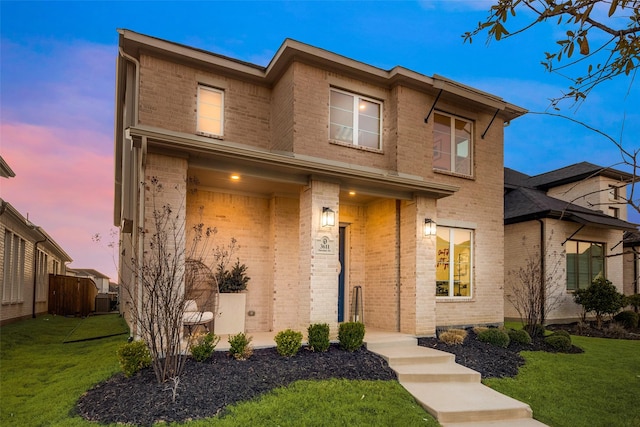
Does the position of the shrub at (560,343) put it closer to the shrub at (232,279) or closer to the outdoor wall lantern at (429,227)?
the outdoor wall lantern at (429,227)

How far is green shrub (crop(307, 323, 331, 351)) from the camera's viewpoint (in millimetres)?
7327

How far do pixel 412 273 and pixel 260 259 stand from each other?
3488mm

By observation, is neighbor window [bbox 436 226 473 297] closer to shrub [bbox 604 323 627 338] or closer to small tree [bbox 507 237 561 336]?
small tree [bbox 507 237 561 336]

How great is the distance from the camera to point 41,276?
18.9m

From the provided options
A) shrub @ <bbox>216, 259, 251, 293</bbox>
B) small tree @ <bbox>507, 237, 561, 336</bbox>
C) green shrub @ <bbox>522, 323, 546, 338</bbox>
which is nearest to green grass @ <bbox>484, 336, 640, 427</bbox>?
green shrub @ <bbox>522, 323, 546, 338</bbox>

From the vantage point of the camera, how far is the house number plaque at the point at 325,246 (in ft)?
26.3

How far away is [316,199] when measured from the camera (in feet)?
26.6

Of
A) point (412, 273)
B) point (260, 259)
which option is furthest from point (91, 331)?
point (412, 273)

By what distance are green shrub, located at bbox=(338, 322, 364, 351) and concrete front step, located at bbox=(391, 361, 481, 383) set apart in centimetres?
79

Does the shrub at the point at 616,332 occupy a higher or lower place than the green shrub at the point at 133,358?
lower

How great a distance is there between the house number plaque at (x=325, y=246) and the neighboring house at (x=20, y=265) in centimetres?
819

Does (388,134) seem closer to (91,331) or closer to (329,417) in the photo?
(329,417)

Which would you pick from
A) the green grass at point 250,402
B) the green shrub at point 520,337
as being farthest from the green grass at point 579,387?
the green grass at point 250,402

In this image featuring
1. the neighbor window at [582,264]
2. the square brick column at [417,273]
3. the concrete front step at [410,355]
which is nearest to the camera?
the concrete front step at [410,355]
